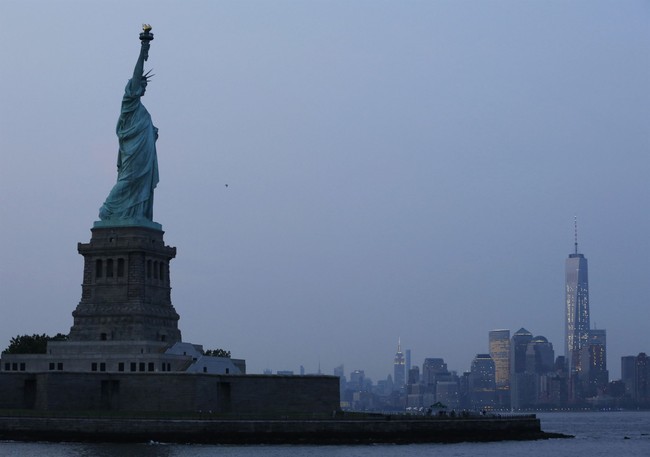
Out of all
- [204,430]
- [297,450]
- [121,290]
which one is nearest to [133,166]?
[121,290]

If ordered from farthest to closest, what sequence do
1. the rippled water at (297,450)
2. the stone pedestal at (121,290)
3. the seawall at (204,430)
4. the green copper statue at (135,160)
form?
1. the green copper statue at (135,160)
2. the stone pedestal at (121,290)
3. the seawall at (204,430)
4. the rippled water at (297,450)

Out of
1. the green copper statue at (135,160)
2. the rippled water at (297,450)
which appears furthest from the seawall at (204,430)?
the green copper statue at (135,160)

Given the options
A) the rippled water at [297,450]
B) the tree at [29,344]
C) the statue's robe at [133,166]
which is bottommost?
the rippled water at [297,450]

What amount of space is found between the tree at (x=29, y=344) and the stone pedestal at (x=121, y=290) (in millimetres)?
16290

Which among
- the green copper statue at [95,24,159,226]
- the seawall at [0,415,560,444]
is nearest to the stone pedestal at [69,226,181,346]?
the green copper statue at [95,24,159,226]

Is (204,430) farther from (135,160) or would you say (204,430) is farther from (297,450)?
(135,160)

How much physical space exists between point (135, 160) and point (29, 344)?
2435 centimetres

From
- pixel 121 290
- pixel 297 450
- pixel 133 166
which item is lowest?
pixel 297 450

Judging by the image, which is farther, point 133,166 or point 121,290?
point 133,166

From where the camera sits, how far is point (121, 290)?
105625 mm

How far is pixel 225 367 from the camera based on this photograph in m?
107

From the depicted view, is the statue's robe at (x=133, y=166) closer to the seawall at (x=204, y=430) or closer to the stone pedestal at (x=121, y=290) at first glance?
the stone pedestal at (x=121, y=290)

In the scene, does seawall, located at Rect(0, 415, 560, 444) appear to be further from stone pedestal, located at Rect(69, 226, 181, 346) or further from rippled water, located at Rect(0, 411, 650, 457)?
stone pedestal, located at Rect(69, 226, 181, 346)

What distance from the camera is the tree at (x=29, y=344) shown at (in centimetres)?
12131
